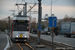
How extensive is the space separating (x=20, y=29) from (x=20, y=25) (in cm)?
56

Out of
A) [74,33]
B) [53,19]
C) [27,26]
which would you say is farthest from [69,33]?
[53,19]

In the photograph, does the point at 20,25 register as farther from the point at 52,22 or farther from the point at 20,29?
the point at 52,22

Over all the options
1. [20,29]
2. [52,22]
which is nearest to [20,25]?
[20,29]

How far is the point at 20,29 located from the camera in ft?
79.3

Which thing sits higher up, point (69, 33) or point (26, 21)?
point (26, 21)

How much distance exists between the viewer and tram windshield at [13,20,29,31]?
79.3ft

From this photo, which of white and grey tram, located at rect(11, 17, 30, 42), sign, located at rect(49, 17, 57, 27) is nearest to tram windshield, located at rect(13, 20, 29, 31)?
white and grey tram, located at rect(11, 17, 30, 42)

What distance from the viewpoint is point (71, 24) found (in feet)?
140

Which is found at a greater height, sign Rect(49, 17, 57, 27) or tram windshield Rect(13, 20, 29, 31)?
sign Rect(49, 17, 57, 27)

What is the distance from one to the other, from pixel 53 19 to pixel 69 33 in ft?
104

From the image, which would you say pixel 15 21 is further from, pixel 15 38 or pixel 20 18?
pixel 15 38

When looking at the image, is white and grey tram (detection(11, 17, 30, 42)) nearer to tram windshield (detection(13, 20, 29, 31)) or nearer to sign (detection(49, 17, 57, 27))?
tram windshield (detection(13, 20, 29, 31))

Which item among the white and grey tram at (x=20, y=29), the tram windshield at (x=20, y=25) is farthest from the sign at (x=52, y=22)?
the tram windshield at (x=20, y=25)

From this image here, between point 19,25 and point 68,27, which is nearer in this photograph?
point 19,25
